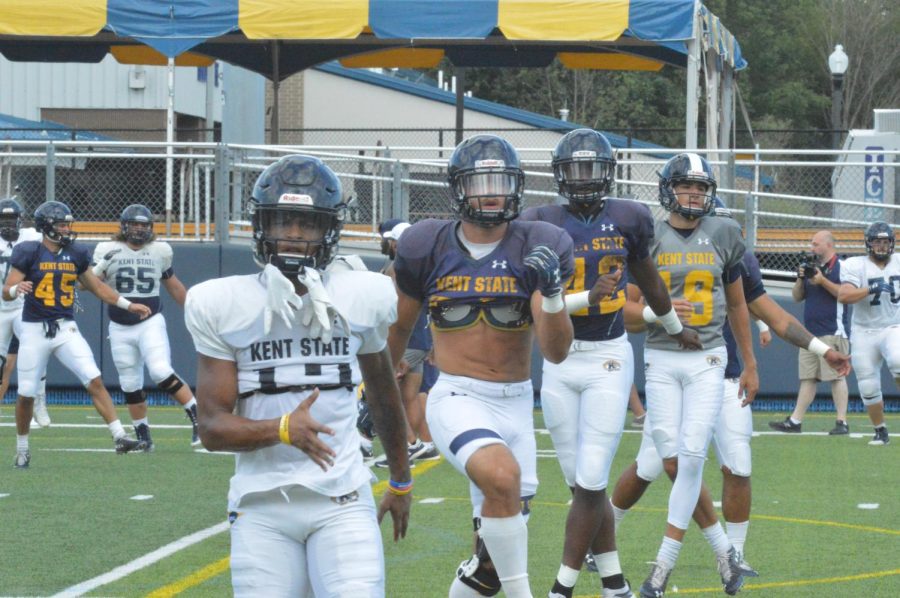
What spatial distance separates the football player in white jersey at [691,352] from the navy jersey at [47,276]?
239 inches

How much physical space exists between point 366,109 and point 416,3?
623 inches

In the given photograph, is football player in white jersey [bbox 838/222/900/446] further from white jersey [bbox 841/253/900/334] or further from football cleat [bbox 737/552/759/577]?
football cleat [bbox 737/552/759/577]

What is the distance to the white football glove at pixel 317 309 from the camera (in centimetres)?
427

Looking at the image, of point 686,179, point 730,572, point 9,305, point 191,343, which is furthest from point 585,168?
point 191,343

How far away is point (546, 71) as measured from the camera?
4681 cm

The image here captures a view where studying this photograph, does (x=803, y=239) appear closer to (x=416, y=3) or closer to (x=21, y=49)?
(x=416, y=3)

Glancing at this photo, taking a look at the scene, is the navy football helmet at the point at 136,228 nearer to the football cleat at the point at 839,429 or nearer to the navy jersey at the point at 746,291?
the navy jersey at the point at 746,291

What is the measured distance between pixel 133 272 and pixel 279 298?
8819 millimetres

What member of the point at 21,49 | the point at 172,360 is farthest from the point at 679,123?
the point at 172,360

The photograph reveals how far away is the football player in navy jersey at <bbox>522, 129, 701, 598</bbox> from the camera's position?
6.62 meters

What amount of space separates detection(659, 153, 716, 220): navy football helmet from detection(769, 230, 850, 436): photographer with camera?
7141mm

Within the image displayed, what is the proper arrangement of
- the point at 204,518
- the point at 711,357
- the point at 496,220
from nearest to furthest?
1. the point at 496,220
2. the point at 711,357
3. the point at 204,518

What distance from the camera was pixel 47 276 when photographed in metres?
12.1

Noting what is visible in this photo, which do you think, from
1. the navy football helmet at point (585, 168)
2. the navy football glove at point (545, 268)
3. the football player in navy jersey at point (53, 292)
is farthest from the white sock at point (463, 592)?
the football player in navy jersey at point (53, 292)
